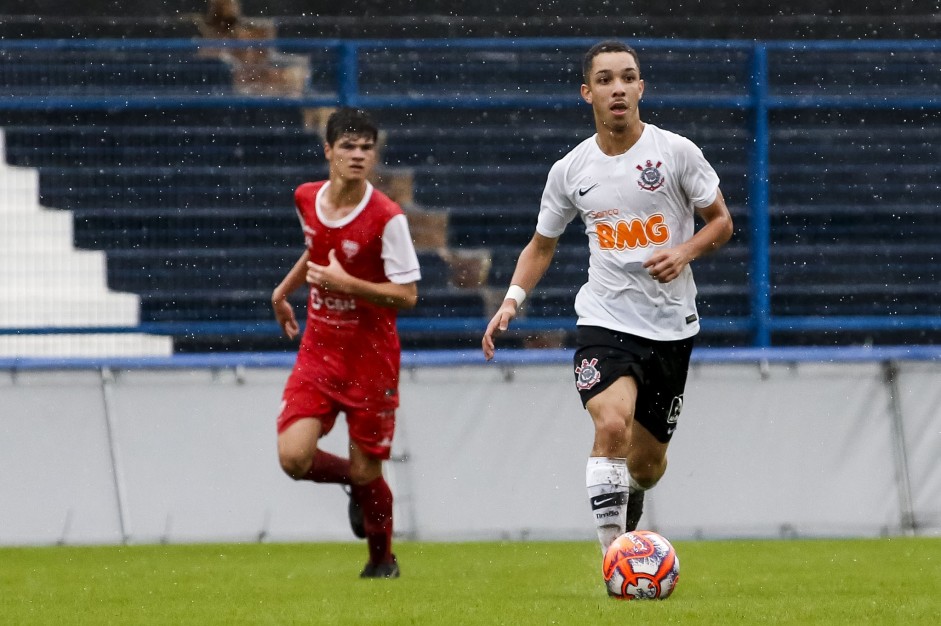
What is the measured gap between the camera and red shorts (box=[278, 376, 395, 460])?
737cm

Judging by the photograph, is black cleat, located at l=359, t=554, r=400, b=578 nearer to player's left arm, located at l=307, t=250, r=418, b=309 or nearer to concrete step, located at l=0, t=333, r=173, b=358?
player's left arm, located at l=307, t=250, r=418, b=309

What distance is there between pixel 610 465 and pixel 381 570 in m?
1.59

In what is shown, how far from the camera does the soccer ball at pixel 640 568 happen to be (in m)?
5.76

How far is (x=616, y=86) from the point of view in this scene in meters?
6.23

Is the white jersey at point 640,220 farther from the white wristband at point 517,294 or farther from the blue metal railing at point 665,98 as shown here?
the blue metal railing at point 665,98

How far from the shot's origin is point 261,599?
625cm

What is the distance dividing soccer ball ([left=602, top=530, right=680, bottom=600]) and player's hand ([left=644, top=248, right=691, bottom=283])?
34.5 inches

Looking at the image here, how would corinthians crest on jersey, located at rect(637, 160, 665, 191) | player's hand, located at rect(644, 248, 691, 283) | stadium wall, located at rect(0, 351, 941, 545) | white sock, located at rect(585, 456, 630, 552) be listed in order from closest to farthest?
player's hand, located at rect(644, 248, 691, 283)
white sock, located at rect(585, 456, 630, 552)
corinthians crest on jersey, located at rect(637, 160, 665, 191)
stadium wall, located at rect(0, 351, 941, 545)

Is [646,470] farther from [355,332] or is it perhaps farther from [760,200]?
[760,200]

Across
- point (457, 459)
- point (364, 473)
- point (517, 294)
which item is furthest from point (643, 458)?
point (457, 459)

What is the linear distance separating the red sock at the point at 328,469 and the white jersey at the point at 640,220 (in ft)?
5.43

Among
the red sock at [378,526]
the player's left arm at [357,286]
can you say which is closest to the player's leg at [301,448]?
the red sock at [378,526]

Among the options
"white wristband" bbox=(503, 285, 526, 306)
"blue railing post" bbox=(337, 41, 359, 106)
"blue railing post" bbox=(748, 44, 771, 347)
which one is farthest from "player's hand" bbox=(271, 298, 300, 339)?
"blue railing post" bbox=(748, 44, 771, 347)

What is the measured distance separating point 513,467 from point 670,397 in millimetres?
2643
